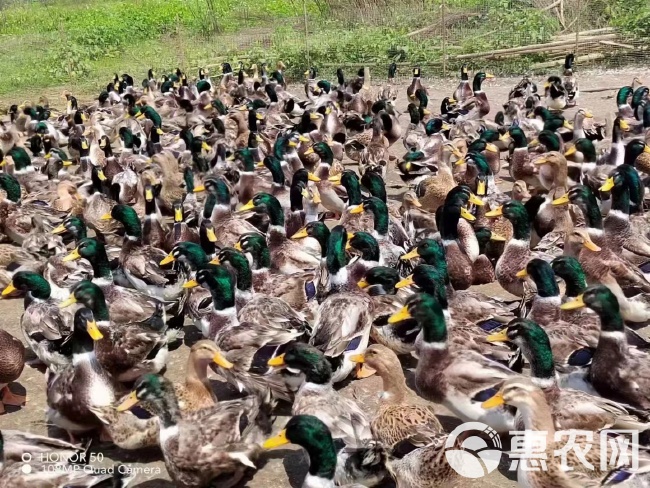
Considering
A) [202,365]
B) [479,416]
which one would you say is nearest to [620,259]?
[479,416]

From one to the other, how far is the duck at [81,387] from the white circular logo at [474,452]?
2.52 metres

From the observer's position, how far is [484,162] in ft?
30.4

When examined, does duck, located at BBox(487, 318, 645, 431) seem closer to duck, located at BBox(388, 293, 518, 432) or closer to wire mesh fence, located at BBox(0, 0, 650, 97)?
duck, located at BBox(388, 293, 518, 432)

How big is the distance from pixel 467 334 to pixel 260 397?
5.53 feet

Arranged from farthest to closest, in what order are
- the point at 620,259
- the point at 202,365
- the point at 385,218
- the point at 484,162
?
1. the point at 484,162
2. the point at 385,218
3. the point at 620,259
4. the point at 202,365

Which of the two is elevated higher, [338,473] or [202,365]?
[202,365]

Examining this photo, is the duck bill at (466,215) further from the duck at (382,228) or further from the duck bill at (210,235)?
the duck bill at (210,235)

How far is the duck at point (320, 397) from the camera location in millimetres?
4758

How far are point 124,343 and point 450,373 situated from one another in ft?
8.71

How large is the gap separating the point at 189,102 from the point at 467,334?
12653 millimetres

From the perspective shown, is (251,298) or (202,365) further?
(251,298)

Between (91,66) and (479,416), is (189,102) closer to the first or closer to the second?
(91,66)

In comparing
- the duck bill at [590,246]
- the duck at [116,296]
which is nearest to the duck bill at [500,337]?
the duck bill at [590,246]

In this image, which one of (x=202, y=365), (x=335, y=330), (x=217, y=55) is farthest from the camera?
(x=217, y=55)
